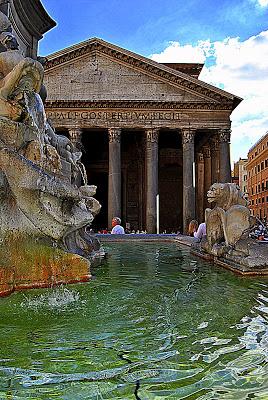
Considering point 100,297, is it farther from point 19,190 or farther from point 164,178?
point 164,178

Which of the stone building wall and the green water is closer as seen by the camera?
the green water

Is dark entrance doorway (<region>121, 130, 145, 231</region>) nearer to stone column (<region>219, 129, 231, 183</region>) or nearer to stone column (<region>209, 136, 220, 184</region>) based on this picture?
stone column (<region>209, 136, 220, 184</region>)

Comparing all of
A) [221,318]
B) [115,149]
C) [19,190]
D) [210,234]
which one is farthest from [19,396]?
[115,149]

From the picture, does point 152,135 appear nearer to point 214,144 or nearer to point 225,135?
point 225,135

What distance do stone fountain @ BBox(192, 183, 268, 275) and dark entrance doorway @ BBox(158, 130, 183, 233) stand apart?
2891 cm

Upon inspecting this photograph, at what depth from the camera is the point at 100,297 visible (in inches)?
128

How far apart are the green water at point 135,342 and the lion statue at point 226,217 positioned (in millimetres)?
1199

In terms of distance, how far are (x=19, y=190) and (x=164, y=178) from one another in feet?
104

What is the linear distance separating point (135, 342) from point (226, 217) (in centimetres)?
299

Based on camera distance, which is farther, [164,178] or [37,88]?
[164,178]

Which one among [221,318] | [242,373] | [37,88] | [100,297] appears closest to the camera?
[242,373]

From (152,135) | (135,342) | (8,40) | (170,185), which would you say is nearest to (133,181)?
(170,185)

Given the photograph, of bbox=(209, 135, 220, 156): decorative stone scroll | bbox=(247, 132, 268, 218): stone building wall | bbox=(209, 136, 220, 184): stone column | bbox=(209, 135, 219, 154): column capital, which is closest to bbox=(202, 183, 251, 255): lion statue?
bbox=(209, 136, 220, 184): stone column

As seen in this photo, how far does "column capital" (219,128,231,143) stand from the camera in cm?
2583
